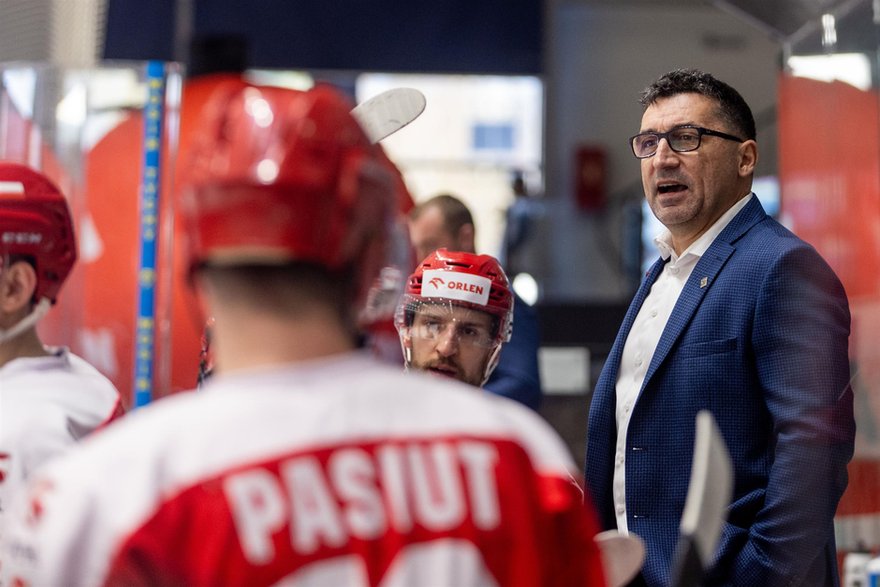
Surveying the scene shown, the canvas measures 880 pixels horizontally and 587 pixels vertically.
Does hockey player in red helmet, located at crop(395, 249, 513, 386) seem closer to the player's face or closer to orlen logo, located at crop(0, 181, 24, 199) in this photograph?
the player's face

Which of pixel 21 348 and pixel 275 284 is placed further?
pixel 21 348

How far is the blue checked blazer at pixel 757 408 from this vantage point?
233cm

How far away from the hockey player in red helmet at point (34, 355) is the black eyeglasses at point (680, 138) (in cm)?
127

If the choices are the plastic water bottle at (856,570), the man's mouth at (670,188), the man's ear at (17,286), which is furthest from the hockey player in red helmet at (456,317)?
the plastic water bottle at (856,570)

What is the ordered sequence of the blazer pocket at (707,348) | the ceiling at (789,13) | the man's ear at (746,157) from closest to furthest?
1. the blazer pocket at (707,348)
2. the man's ear at (746,157)
3. the ceiling at (789,13)

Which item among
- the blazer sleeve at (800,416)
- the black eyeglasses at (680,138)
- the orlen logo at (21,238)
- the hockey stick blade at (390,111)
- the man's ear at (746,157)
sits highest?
the hockey stick blade at (390,111)

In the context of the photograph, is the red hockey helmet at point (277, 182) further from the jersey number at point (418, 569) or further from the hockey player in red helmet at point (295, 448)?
the jersey number at point (418, 569)

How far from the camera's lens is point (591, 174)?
10.9 metres

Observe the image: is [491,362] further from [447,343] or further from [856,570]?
[856,570]

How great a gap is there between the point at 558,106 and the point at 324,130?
404 inches

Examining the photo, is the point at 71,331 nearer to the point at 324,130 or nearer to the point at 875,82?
the point at 875,82

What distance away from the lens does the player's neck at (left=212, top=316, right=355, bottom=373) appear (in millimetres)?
1071

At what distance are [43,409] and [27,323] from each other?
0.18m

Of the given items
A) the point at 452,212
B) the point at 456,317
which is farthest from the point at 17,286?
the point at 452,212
